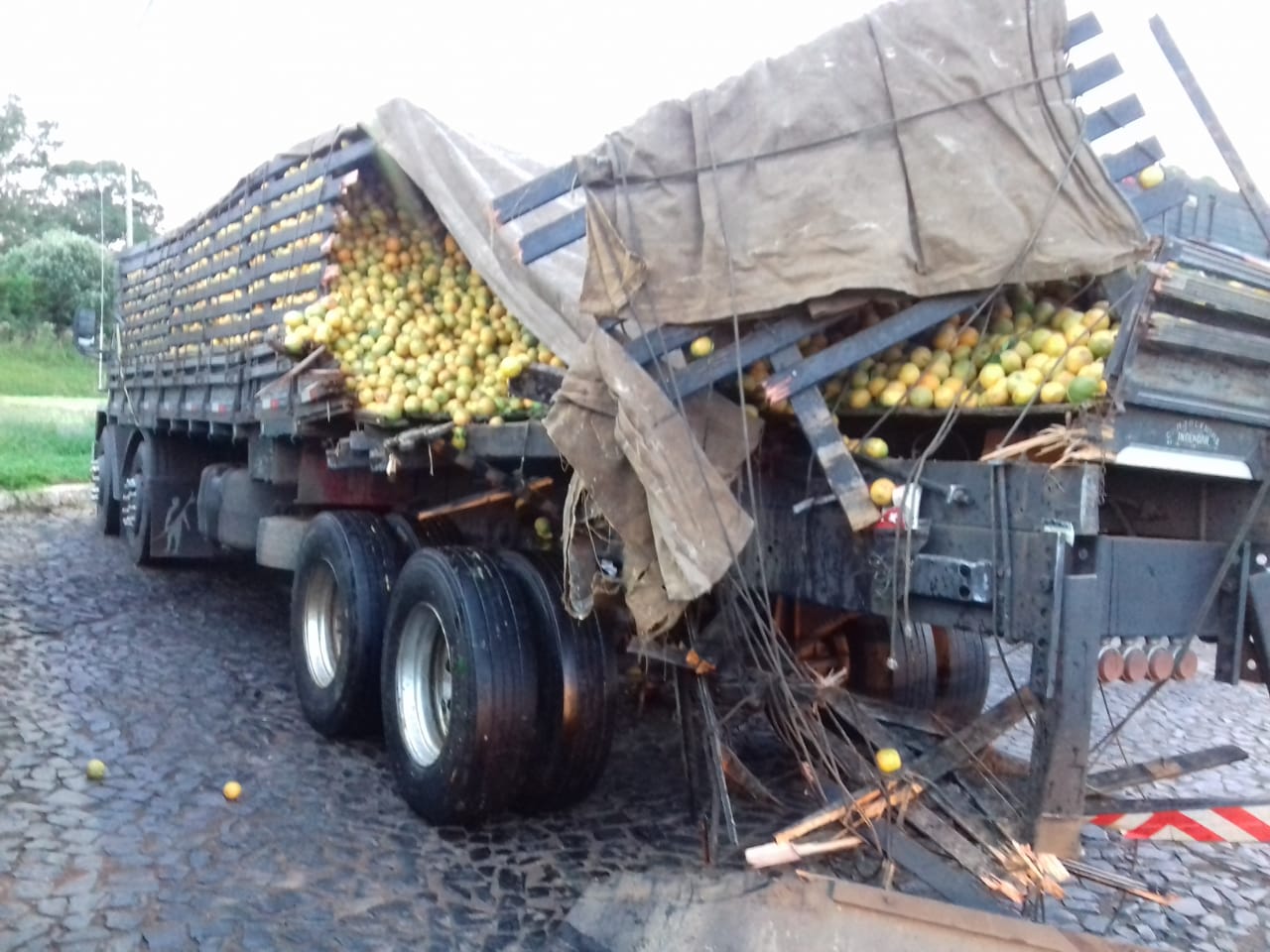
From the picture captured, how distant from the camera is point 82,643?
7.99 meters

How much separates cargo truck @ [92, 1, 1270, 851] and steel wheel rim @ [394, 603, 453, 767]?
0.01m

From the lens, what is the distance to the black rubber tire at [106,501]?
1295cm

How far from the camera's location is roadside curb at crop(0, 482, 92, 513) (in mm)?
15023

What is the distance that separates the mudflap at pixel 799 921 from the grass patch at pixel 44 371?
28.4 meters

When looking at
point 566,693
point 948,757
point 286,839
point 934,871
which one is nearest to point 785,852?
point 934,871

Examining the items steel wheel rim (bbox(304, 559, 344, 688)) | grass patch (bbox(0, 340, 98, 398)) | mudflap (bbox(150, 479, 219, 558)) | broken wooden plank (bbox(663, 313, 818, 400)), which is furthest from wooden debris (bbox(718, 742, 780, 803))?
grass patch (bbox(0, 340, 98, 398))

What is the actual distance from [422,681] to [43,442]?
18.6m

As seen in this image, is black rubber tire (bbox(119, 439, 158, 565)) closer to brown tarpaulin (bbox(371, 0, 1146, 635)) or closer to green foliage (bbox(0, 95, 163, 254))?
brown tarpaulin (bbox(371, 0, 1146, 635))

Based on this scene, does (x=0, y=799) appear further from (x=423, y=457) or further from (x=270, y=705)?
(x=423, y=457)

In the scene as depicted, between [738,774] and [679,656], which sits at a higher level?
[679,656]

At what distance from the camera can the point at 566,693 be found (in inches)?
187

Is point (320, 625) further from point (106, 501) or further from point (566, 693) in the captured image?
point (106, 501)

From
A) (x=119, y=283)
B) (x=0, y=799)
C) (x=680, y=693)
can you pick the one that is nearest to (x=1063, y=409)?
(x=680, y=693)

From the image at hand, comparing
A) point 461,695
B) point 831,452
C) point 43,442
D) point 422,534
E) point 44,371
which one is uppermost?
point 831,452
